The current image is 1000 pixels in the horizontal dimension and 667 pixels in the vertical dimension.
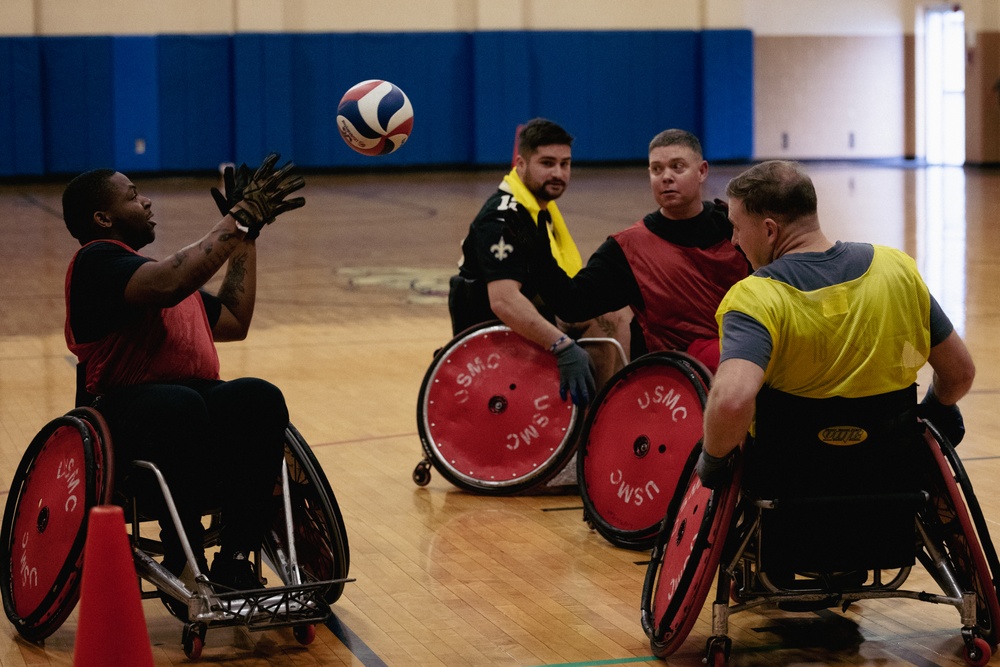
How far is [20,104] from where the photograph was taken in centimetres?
2258

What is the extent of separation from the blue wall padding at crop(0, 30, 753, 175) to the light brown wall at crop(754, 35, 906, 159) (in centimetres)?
75

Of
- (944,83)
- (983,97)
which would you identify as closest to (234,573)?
(983,97)

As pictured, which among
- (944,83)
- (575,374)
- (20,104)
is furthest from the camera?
(944,83)

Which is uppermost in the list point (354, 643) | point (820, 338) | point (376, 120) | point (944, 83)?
point (944, 83)

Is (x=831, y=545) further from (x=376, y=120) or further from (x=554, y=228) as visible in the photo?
(x=376, y=120)

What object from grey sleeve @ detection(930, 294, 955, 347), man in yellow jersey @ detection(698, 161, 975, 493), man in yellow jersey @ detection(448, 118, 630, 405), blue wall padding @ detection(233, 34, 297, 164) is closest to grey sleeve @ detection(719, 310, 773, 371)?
man in yellow jersey @ detection(698, 161, 975, 493)

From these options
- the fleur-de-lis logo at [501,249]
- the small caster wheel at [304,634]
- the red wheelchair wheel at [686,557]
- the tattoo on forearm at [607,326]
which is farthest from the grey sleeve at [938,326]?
the tattoo on forearm at [607,326]

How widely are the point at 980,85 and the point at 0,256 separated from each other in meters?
17.4

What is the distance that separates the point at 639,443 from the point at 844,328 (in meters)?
1.50

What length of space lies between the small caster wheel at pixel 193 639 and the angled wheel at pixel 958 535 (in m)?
1.93

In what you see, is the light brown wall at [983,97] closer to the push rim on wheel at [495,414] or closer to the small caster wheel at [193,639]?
the push rim on wheel at [495,414]

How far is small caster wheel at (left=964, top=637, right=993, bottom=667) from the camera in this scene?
368 cm

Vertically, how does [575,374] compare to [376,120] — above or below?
below

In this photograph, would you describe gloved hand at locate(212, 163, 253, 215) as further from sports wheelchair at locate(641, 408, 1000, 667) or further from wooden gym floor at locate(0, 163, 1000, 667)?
sports wheelchair at locate(641, 408, 1000, 667)
